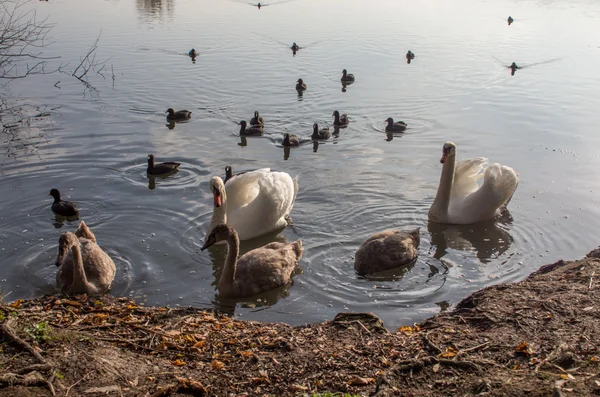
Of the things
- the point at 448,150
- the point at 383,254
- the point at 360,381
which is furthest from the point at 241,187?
the point at 360,381

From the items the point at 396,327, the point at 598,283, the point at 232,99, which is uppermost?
the point at 232,99

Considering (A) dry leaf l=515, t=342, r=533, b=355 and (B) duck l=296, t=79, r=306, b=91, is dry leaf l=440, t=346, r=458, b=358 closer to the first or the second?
(A) dry leaf l=515, t=342, r=533, b=355

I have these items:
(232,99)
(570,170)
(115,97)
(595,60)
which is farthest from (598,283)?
(595,60)

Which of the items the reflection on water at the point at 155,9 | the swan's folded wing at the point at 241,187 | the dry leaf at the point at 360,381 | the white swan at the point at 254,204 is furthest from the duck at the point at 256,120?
the reflection on water at the point at 155,9

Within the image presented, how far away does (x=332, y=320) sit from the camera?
7.80 m

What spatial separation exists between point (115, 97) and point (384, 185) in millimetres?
9605

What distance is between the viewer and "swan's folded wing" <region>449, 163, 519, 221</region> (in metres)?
11.7

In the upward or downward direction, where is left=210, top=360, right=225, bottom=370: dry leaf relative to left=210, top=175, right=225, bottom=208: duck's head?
downward

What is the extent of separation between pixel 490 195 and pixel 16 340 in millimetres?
8126

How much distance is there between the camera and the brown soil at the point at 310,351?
5551mm

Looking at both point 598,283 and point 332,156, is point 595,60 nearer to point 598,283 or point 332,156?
point 332,156

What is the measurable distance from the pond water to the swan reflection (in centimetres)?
5

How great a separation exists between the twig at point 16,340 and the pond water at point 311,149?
116 inches

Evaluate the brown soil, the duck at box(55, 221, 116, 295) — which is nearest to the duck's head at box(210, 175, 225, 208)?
the duck at box(55, 221, 116, 295)
